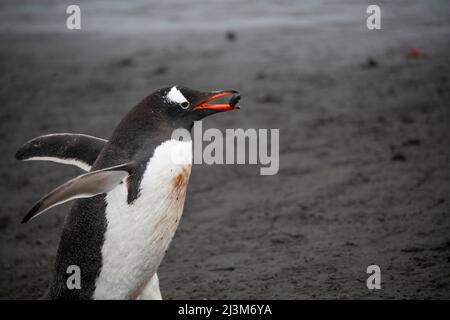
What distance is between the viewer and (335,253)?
159 inches

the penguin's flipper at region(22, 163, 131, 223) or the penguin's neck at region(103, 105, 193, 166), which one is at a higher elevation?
the penguin's neck at region(103, 105, 193, 166)

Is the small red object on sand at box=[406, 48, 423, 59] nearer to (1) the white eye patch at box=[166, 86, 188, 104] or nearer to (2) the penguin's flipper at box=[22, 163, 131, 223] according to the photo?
(1) the white eye patch at box=[166, 86, 188, 104]

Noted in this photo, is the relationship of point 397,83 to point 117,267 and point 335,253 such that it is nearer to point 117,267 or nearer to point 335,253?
point 335,253

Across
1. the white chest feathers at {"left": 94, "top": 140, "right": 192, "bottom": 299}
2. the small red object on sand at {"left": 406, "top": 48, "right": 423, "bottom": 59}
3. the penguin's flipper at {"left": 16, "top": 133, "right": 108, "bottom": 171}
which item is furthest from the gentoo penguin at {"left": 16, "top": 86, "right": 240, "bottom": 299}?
the small red object on sand at {"left": 406, "top": 48, "right": 423, "bottom": 59}

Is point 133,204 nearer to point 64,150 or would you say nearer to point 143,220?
point 143,220

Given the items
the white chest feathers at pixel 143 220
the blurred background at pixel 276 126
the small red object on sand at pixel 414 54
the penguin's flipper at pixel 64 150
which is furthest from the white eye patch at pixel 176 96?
the small red object on sand at pixel 414 54

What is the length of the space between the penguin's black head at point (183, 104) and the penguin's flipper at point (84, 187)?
1.03ft

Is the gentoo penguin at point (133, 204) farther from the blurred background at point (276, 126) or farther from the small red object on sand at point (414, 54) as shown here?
the small red object on sand at point (414, 54)

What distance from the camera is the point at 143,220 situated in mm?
2984

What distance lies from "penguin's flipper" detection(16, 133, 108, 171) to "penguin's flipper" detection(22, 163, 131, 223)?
48 cm

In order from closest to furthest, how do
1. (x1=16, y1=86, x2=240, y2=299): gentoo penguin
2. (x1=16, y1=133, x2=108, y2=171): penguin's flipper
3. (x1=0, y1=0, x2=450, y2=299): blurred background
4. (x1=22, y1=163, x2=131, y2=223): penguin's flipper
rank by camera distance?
1. (x1=22, y1=163, x2=131, y2=223): penguin's flipper
2. (x1=16, y1=86, x2=240, y2=299): gentoo penguin
3. (x1=16, y1=133, x2=108, y2=171): penguin's flipper
4. (x1=0, y1=0, x2=450, y2=299): blurred background

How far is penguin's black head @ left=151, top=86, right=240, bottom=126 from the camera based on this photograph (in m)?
3.04

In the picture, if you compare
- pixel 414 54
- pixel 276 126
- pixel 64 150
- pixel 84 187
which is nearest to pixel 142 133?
pixel 84 187
